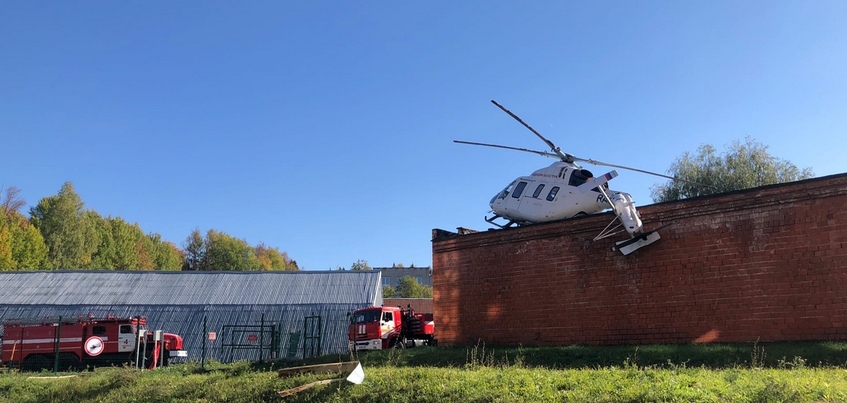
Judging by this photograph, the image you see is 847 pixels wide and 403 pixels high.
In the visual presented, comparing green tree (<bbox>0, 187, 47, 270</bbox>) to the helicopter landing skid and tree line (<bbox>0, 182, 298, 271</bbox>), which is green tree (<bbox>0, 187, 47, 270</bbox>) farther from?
the helicopter landing skid

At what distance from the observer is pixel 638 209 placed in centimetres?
1517

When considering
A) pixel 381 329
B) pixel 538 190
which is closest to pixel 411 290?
pixel 381 329

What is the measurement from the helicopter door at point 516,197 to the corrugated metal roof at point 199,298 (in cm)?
1660

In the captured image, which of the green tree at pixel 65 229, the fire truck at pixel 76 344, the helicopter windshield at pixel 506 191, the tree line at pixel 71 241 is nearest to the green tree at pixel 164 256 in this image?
the tree line at pixel 71 241

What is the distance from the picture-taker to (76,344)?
2498 centimetres

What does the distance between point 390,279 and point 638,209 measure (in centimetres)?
10315

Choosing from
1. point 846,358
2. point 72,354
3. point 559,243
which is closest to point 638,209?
point 559,243

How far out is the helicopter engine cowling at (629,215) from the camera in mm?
14648

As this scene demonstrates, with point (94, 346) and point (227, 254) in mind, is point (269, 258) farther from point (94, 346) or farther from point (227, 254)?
point (94, 346)

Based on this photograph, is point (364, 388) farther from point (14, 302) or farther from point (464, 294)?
point (14, 302)

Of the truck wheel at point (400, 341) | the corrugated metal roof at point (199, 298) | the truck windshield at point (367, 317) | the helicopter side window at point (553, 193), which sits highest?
the helicopter side window at point (553, 193)

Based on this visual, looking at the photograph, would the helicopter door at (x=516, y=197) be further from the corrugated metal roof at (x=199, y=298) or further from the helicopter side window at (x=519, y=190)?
the corrugated metal roof at (x=199, y=298)

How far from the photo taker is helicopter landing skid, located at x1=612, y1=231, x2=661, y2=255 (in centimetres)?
1471

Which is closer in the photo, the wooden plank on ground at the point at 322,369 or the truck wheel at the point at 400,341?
the wooden plank on ground at the point at 322,369
